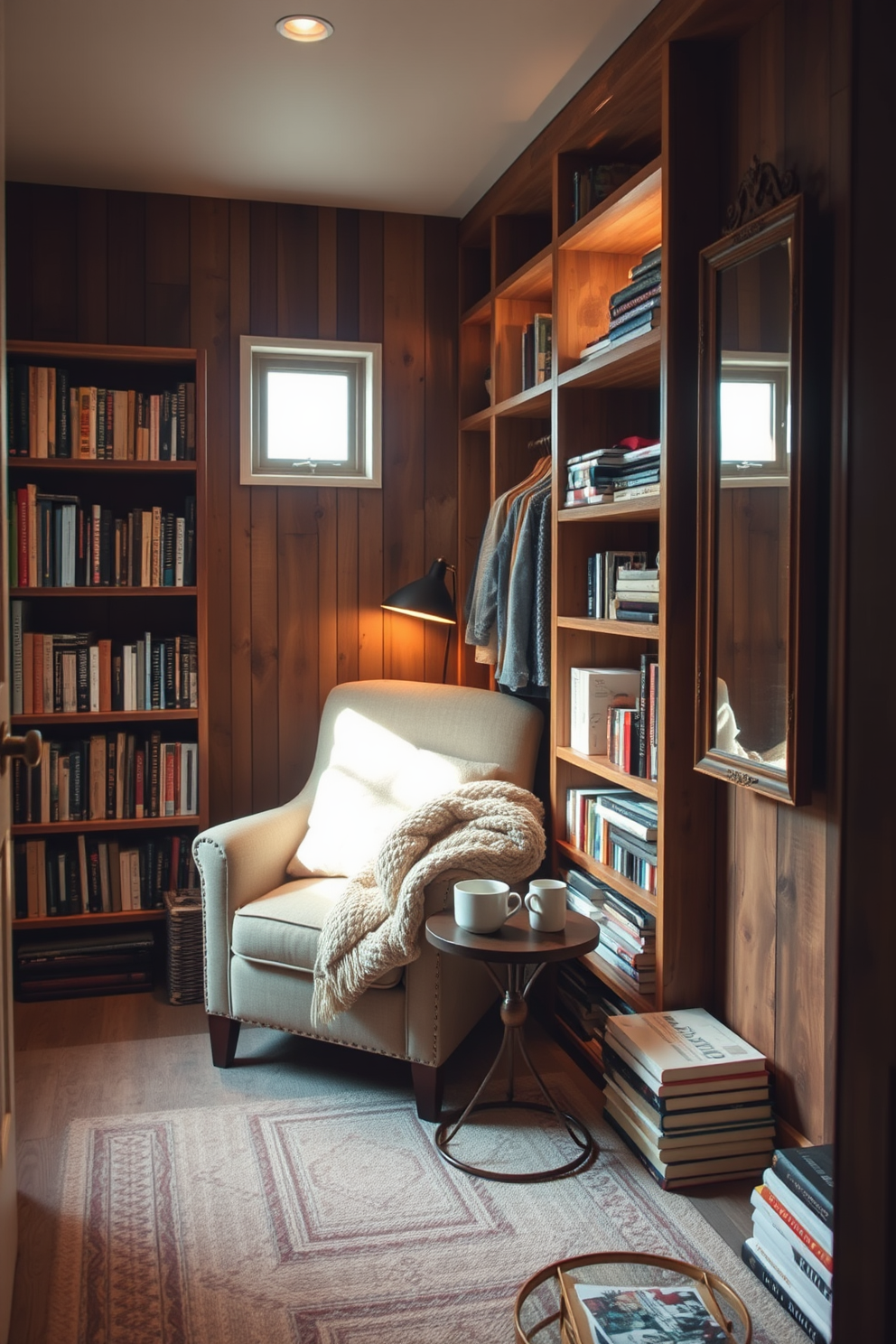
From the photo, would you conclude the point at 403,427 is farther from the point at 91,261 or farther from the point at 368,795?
the point at 368,795

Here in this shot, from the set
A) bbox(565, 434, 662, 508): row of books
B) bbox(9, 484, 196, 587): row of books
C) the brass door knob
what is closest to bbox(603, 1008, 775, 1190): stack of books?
bbox(565, 434, 662, 508): row of books

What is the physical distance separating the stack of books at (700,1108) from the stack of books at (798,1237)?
239 millimetres

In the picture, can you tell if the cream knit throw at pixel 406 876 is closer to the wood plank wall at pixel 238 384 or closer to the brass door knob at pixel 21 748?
the brass door knob at pixel 21 748

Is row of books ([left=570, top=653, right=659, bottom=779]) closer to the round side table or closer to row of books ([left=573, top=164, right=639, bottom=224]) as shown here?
the round side table

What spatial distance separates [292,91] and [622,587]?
1537 millimetres

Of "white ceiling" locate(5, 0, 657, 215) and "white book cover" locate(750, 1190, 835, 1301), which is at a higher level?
"white ceiling" locate(5, 0, 657, 215)

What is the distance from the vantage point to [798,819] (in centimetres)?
213

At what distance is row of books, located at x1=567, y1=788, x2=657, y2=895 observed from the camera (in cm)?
255

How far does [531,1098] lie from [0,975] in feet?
4.52

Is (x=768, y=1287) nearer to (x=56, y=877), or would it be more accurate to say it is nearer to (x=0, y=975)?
(x=0, y=975)

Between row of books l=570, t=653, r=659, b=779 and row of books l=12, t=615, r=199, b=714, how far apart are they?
1.25 metres

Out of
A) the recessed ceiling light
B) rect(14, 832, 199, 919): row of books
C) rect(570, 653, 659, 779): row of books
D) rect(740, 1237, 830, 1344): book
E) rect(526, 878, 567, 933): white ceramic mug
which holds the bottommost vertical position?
rect(740, 1237, 830, 1344): book

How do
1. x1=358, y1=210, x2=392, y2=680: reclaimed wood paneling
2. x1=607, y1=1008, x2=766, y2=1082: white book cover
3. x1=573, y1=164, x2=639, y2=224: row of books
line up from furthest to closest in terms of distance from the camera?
1. x1=358, y1=210, x2=392, y2=680: reclaimed wood paneling
2. x1=573, y1=164, x2=639, y2=224: row of books
3. x1=607, y1=1008, x2=766, y2=1082: white book cover

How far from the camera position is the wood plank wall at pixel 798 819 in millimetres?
1959
